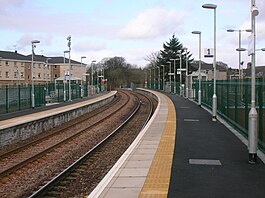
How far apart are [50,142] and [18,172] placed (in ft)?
21.4

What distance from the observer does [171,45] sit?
309ft

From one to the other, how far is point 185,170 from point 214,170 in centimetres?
66

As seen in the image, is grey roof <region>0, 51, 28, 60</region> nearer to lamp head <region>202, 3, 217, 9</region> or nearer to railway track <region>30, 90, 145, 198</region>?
lamp head <region>202, 3, 217, 9</region>

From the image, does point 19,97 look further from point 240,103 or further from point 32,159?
point 240,103

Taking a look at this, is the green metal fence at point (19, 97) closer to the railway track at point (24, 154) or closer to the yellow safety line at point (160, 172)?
the railway track at point (24, 154)

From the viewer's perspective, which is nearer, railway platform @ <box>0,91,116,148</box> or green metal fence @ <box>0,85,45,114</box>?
railway platform @ <box>0,91,116,148</box>

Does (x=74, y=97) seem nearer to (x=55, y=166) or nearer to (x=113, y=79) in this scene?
(x=55, y=166)

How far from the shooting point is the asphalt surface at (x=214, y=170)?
722cm

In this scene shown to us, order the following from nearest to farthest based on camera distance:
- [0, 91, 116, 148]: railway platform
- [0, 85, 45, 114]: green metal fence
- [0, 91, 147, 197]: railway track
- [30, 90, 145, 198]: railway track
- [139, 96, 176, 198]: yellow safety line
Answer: [139, 96, 176, 198]: yellow safety line → [30, 90, 145, 198]: railway track → [0, 91, 147, 197]: railway track → [0, 91, 116, 148]: railway platform → [0, 85, 45, 114]: green metal fence

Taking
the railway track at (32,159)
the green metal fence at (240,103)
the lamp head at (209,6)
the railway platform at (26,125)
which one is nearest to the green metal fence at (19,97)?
the railway platform at (26,125)

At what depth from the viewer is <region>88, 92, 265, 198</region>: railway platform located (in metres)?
7.25

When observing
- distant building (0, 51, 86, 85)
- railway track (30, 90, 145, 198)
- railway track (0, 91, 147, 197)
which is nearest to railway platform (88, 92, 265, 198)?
A: railway track (30, 90, 145, 198)

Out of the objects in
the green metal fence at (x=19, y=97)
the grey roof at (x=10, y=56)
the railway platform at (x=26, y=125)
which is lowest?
the railway platform at (x=26, y=125)

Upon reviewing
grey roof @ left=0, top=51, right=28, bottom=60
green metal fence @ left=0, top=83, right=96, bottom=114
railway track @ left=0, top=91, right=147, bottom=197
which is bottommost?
railway track @ left=0, top=91, right=147, bottom=197
